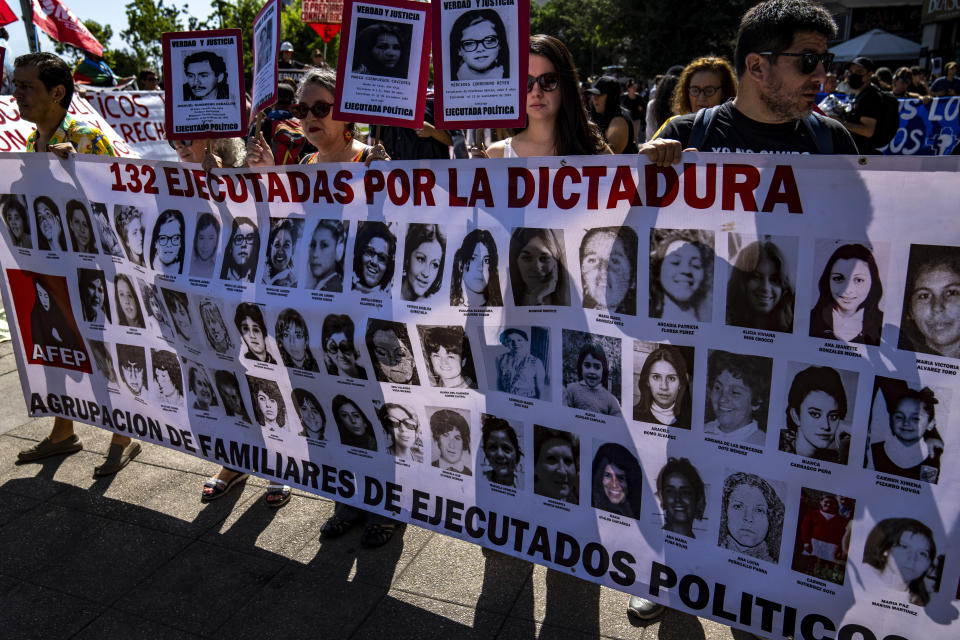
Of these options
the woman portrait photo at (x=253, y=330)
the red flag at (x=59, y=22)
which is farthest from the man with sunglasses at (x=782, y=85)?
the red flag at (x=59, y=22)

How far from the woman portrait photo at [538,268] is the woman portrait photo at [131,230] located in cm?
182

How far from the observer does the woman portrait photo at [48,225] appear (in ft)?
11.4

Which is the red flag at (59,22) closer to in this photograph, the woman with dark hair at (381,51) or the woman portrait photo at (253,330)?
the woman portrait photo at (253,330)

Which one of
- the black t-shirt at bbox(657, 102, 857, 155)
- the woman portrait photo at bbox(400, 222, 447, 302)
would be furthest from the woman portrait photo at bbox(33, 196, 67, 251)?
the black t-shirt at bbox(657, 102, 857, 155)

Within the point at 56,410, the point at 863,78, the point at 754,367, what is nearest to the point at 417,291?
the point at 754,367

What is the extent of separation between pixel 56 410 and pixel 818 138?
3744 mm

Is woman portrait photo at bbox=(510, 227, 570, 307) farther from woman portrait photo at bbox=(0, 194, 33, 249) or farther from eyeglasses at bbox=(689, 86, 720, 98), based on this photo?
woman portrait photo at bbox=(0, 194, 33, 249)

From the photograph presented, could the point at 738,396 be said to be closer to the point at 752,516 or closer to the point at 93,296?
the point at 752,516

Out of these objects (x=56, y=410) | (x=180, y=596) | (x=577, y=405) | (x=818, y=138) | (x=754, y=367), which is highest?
(x=818, y=138)

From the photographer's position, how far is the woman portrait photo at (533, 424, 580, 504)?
2354 mm

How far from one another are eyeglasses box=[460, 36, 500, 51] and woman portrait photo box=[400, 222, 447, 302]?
62 cm

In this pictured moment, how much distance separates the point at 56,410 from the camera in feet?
12.3

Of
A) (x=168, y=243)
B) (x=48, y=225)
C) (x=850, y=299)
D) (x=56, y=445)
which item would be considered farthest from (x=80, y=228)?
(x=850, y=299)

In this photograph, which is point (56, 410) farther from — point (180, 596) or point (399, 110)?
point (399, 110)
